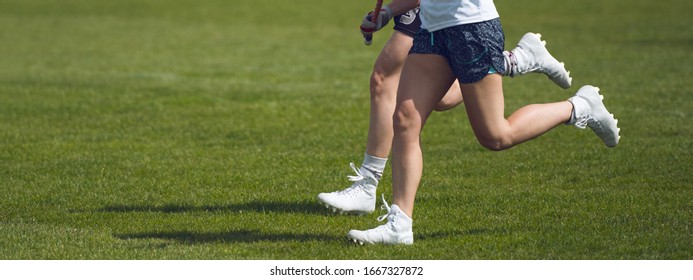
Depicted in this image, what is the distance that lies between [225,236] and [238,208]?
2.95ft

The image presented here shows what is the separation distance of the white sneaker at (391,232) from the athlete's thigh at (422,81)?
1.86 ft

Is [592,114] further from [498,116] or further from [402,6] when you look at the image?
[402,6]

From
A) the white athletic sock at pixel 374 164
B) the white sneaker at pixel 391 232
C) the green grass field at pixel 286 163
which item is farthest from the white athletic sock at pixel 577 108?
the white athletic sock at pixel 374 164

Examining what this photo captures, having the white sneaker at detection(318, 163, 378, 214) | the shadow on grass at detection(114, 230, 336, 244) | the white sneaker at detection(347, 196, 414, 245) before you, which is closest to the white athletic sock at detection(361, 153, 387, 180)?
the white sneaker at detection(318, 163, 378, 214)

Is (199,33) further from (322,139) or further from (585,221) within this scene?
(585,221)

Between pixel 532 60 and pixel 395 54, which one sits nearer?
pixel 532 60

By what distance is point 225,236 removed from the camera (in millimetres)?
6922

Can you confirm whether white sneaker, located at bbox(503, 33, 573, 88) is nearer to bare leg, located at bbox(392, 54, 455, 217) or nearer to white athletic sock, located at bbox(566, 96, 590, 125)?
white athletic sock, located at bbox(566, 96, 590, 125)

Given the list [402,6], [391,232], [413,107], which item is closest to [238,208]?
[391,232]

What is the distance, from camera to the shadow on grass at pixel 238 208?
7727mm

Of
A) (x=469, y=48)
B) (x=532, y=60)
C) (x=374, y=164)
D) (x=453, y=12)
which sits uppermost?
(x=453, y=12)

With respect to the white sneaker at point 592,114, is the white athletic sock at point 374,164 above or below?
below

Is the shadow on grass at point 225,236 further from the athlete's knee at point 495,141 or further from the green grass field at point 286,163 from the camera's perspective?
the athlete's knee at point 495,141

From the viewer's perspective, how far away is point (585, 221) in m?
7.09
